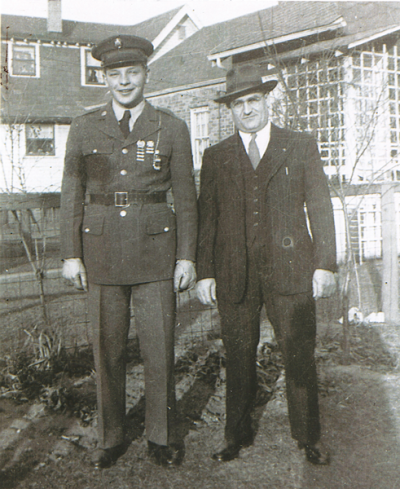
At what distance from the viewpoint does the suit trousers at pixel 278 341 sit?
263 centimetres

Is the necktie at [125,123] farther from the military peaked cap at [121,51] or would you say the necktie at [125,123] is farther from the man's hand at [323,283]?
the man's hand at [323,283]

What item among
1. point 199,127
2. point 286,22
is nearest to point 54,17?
point 199,127

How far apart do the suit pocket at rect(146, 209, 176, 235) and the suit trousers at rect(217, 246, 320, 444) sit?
49 centimetres

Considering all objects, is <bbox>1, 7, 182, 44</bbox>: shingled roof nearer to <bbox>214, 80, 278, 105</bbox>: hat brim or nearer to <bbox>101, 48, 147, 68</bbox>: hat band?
<bbox>101, 48, 147, 68</bbox>: hat band

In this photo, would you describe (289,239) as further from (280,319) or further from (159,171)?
(159,171)

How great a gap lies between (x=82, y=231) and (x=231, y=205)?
34.0 inches

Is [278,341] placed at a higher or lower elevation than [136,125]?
lower

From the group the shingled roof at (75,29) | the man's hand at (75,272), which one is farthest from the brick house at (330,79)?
the shingled roof at (75,29)

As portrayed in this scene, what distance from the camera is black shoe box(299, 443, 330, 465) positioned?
2.60 m

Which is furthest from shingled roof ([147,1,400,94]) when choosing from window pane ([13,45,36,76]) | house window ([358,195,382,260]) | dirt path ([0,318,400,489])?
window pane ([13,45,36,76])

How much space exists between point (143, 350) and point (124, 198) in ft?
2.92

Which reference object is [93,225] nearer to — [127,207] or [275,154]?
[127,207]

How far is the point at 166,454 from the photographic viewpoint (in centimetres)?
270

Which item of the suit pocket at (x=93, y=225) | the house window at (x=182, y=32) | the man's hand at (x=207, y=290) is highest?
the house window at (x=182, y=32)
